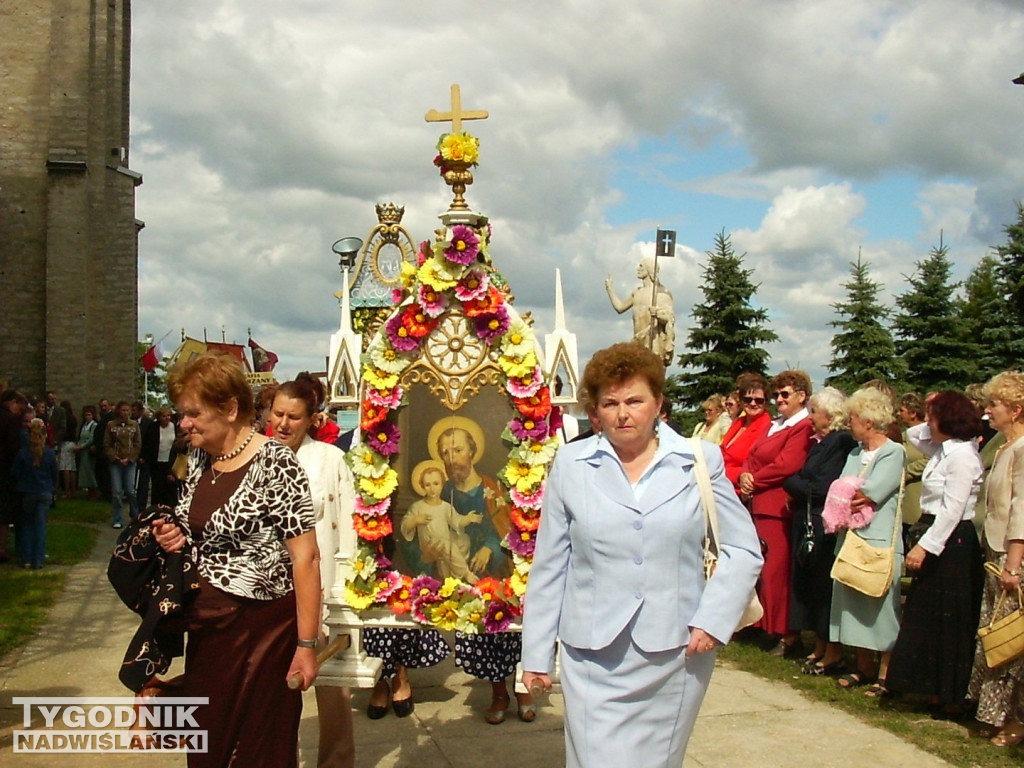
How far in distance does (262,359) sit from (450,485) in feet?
80.8

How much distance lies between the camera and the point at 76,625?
951cm

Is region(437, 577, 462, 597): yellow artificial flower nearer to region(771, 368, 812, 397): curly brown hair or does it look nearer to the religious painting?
the religious painting

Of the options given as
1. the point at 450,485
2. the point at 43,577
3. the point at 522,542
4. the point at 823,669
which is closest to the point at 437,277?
the point at 450,485

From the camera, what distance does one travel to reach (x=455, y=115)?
21.3ft

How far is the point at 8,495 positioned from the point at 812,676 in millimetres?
9373

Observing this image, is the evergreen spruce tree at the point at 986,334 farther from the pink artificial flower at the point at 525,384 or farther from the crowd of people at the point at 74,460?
the pink artificial flower at the point at 525,384

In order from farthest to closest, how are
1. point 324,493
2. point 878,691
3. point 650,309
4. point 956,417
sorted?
point 650,309 → point 878,691 → point 956,417 → point 324,493

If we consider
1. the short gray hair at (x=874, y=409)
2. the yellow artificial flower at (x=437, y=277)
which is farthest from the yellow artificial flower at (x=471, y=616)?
the short gray hair at (x=874, y=409)

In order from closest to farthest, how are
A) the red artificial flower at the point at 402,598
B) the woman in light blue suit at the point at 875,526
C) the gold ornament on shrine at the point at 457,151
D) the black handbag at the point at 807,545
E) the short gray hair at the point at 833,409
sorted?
the red artificial flower at the point at 402,598 < the gold ornament on shrine at the point at 457,151 < the woman in light blue suit at the point at 875,526 < the black handbag at the point at 807,545 < the short gray hair at the point at 833,409

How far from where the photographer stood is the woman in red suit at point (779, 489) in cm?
854

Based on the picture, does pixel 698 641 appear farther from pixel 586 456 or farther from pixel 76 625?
pixel 76 625

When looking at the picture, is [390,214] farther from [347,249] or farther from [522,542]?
[522,542]

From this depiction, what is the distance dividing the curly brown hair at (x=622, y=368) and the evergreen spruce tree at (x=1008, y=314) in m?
24.8

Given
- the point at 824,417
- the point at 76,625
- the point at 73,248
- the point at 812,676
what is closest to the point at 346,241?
the point at 76,625
